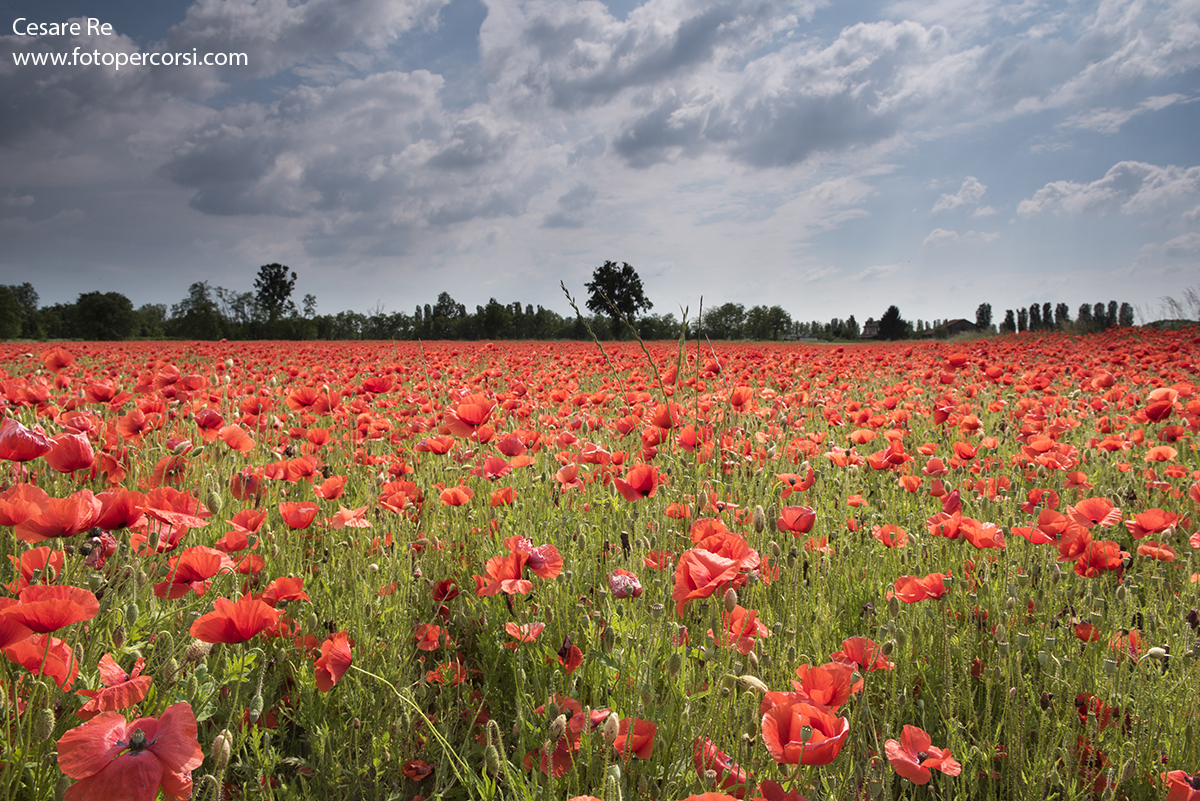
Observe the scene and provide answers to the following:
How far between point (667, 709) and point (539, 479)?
1.64m

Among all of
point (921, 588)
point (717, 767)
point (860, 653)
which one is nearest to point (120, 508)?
point (717, 767)

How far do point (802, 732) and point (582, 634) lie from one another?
1.09 metres

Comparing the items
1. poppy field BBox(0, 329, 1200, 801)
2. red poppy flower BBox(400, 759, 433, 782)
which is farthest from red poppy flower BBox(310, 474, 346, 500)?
red poppy flower BBox(400, 759, 433, 782)

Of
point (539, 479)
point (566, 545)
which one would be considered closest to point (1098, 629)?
point (566, 545)

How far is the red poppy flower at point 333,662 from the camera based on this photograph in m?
1.45

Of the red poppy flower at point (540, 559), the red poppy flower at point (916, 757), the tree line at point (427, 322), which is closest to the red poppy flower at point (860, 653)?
the red poppy flower at point (916, 757)

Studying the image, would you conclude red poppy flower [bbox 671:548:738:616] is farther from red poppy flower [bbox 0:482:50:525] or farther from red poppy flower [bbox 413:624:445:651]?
red poppy flower [bbox 0:482:50:525]

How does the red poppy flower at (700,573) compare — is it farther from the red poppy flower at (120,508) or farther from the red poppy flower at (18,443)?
the red poppy flower at (18,443)

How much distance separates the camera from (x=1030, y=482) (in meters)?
3.62

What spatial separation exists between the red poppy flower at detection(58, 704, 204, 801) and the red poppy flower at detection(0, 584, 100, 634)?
212mm

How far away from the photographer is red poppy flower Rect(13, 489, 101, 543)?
124 cm

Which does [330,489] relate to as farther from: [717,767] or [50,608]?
[717,767]

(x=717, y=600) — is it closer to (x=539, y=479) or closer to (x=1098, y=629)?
(x=1098, y=629)

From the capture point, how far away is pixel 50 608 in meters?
1.02
